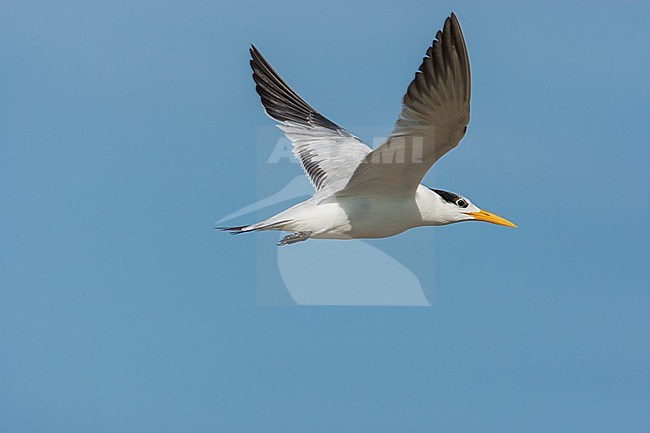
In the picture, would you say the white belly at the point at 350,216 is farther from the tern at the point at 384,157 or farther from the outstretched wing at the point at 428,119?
the outstretched wing at the point at 428,119

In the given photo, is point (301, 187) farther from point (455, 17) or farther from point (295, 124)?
point (455, 17)

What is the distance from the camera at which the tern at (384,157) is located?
905 centimetres

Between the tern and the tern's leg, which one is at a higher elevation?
the tern

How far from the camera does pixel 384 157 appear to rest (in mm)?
10039

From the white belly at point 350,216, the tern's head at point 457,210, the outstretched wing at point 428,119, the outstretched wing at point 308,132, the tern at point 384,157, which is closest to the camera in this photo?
the outstretched wing at point 428,119

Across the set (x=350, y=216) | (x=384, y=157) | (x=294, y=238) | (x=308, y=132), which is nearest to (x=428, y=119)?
(x=384, y=157)

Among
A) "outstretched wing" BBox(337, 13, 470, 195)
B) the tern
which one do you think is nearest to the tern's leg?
the tern

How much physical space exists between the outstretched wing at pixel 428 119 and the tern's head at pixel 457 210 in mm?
686

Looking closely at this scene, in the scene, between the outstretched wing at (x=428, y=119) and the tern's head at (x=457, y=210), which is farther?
the tern's head at (x=457, y=210)

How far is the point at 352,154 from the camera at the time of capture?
12.6 meters

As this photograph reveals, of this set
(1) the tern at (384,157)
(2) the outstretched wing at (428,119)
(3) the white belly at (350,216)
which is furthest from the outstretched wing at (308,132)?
(2) the outstretched wing at (428,119)

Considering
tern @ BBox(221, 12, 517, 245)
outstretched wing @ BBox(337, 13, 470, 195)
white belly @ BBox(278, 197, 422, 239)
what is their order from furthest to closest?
1. white belly @ BBox(278, 197, 422, 239)
2. tern @ BBox(221, 12, 517, 245)
3. outstretched wing @ BBox(337, 13, 470, 195)

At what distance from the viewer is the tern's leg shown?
1064cm

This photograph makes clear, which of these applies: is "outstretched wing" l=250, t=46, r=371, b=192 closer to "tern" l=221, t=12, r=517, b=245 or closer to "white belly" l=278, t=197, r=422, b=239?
"tern" l=221, t=12, r=517, b=245
